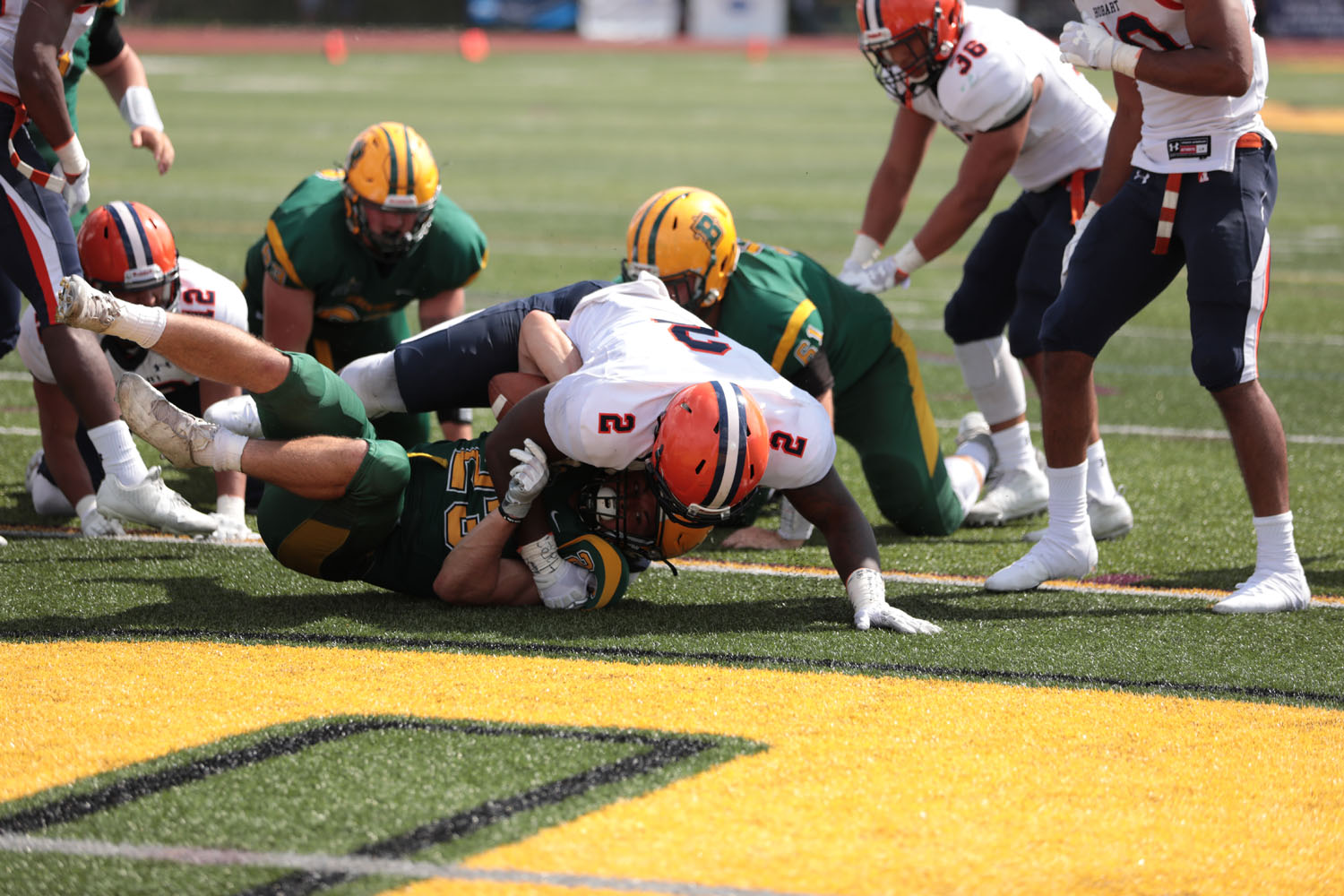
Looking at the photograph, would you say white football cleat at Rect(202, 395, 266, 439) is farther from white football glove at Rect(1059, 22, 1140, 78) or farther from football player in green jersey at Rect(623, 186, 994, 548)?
white football glove at Rect(1059, 22, 1140, 78)

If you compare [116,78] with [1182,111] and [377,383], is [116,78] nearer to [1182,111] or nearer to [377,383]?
[377,383]

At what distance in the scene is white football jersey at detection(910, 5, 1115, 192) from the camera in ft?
18.2

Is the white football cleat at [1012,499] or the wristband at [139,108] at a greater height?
the wristband at [139,108]

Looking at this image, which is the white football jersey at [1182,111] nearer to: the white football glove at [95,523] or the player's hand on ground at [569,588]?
the player's hand on ground at [569,588]

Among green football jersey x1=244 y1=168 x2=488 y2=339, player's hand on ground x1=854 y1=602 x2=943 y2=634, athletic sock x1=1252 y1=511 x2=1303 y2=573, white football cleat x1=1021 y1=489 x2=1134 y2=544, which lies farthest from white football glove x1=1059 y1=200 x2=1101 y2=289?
green football jersey x1=244 y1=168 x2=488 y2=339

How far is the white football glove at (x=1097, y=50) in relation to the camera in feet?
14.4

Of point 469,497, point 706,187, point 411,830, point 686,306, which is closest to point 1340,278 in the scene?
point 706,187

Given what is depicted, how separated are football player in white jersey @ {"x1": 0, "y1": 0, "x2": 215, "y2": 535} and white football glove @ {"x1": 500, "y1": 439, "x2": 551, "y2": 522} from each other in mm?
1252

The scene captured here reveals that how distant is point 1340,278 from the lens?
456 inches

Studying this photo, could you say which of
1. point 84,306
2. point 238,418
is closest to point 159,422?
point 238,418

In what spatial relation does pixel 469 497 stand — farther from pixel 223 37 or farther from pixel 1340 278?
pixel 223 37

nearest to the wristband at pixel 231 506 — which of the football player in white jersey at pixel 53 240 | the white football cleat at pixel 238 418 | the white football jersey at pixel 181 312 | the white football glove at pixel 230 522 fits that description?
the white football glove at pixel 230 522

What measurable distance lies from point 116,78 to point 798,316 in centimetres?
287

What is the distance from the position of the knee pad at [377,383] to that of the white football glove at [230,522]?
0.58m
